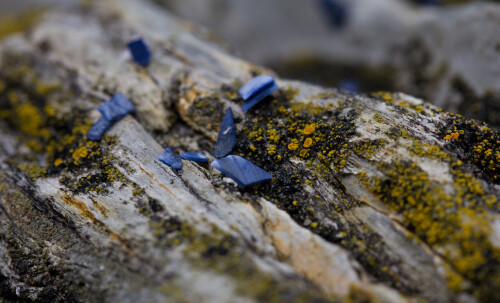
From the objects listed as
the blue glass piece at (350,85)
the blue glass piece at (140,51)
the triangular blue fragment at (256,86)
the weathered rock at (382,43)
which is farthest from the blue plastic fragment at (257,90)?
the blue glass piece at (350,85)

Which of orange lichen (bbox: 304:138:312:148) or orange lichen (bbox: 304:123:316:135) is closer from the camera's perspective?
orange lichen (bbox: 304:138:312:148)

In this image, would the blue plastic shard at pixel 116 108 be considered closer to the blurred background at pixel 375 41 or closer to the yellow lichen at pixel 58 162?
the yellow lichen at pixel 58 162

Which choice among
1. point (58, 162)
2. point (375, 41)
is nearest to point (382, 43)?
point (375, 41)

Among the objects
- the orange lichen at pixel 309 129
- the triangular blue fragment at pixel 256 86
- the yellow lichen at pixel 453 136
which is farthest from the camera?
the triangular blue fragment at pixel 256 86

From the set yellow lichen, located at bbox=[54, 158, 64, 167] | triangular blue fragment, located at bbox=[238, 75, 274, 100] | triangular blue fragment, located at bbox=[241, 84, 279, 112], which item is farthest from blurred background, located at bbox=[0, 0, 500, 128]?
yellow lichen, located at bbox=[54, 158, 64, 167]

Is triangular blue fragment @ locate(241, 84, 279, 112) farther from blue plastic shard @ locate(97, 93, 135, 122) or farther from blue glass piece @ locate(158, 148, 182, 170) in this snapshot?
blue plastic shard @ locate(97, 93, 135, 122)
